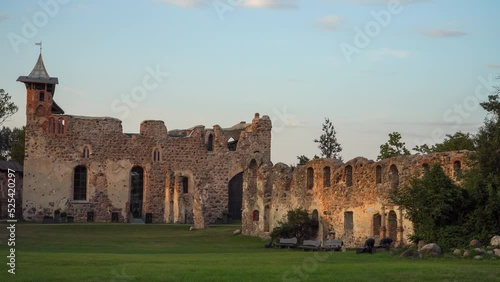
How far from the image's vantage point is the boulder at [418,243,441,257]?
30.2 meters

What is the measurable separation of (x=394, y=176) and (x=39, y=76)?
1328 inches

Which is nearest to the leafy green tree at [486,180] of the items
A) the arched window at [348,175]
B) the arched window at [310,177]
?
the arched window at [348,175]

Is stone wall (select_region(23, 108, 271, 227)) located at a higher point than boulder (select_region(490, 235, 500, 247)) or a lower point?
higher

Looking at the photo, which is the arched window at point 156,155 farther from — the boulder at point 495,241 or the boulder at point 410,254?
the boulder at point 495,241

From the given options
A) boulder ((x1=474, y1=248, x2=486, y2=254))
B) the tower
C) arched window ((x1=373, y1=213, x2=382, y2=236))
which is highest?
the tower

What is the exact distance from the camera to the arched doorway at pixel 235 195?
68.0 meters

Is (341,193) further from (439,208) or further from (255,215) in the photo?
(439,208)

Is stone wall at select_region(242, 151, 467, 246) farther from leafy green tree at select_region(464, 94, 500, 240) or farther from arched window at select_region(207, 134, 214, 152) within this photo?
arched window at select_region(207, 134, 214, 152)

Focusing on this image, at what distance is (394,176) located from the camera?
130 feet

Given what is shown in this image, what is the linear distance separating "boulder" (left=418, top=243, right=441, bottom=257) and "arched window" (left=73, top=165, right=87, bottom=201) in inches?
1505

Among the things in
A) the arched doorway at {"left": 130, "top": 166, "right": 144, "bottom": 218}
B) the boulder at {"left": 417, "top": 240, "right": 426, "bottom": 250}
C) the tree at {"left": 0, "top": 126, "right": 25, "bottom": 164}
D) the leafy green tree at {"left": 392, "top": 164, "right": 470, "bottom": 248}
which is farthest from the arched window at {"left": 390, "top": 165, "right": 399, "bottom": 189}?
the tree at {"left": 0, "top": 126, "right": 25, "bottom": 164}

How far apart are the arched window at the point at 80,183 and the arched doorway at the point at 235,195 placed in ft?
34.4

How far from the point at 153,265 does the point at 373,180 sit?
1675 cm

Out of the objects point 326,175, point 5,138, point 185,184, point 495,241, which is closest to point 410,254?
point 495,241
